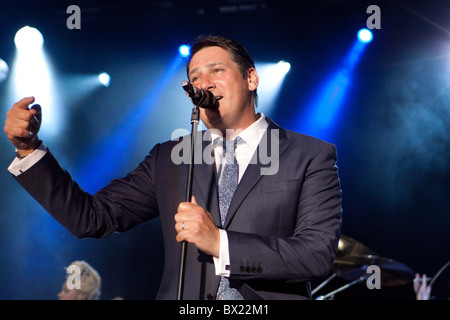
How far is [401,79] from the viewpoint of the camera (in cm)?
625

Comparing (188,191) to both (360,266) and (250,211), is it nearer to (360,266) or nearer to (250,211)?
(250,211)

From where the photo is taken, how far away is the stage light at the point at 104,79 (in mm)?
6332

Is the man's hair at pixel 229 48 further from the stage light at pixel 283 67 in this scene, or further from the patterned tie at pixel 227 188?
the stage light at pixel 283 67

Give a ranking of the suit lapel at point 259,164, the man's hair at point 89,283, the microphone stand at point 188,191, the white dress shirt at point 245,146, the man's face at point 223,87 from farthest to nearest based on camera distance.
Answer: the man's hair at point 89,283 → the man's face at point 223,87 → the white dress shirt at point 245,146 → the suit lapel at point 259,164 → the microphone stand at point 188,191

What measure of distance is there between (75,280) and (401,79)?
16.2ft

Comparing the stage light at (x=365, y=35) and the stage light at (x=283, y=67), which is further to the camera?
the stage light at (x=283, y=67)

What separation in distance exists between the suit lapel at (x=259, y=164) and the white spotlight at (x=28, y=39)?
15.8 feet

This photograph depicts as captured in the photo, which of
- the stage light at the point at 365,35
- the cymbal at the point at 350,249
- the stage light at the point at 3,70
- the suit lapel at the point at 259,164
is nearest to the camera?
the suit lapel at the point at 259,164

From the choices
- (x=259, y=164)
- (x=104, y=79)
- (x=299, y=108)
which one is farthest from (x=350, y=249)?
(x=104, y=79)

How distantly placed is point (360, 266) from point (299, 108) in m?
2.41

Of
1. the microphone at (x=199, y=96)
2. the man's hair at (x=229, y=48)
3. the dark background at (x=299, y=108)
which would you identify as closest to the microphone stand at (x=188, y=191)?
the microphone at (x=199, y=96)

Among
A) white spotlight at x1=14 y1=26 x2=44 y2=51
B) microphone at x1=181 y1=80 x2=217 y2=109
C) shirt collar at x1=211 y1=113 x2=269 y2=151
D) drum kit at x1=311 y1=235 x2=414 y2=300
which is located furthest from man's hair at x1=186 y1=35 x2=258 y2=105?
white spotlight at x1=14 y1=26 x2=44 y2=51

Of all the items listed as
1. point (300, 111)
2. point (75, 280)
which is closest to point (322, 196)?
point (75, 280)
